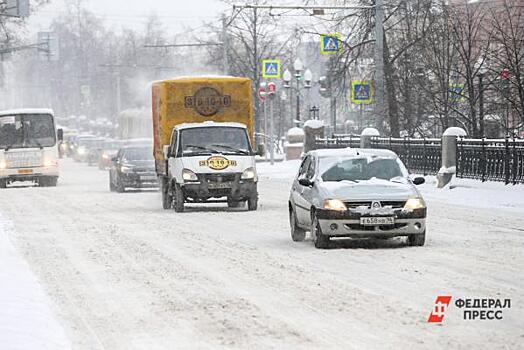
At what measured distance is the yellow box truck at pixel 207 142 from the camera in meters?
26.9

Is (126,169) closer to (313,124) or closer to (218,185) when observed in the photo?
(218,185)

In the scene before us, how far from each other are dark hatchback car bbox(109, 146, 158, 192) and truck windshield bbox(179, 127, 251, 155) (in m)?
10.8

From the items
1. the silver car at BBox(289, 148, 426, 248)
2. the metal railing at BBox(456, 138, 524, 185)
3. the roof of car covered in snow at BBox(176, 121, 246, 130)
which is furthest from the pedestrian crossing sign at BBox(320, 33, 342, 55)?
the silver car at BBox(289, 148, 426, 248)

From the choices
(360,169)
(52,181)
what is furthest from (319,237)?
(52,181)

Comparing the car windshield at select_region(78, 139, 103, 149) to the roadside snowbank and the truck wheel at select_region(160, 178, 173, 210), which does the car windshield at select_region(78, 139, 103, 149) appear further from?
the truck wheel at select_region(160, 178, 173, 210)

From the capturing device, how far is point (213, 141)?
27.6 metres

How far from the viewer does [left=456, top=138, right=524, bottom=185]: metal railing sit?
3033 cm

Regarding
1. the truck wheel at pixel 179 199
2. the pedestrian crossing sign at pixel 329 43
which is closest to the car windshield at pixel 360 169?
the truck wheel at pixel 179 199

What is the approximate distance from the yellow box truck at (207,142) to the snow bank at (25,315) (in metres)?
11.0

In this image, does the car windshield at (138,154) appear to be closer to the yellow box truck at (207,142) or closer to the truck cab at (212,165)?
the yellow box truck at (207,142)

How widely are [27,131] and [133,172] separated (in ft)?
31.3

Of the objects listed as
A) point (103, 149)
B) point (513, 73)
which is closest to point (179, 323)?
point (513, 73)

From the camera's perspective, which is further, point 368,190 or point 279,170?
point 279,170

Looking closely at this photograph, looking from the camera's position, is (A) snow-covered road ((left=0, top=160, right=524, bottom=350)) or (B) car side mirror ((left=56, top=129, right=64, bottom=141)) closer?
(A) snow-covered road ((left=0, top=160, right=524, bottom=350))
